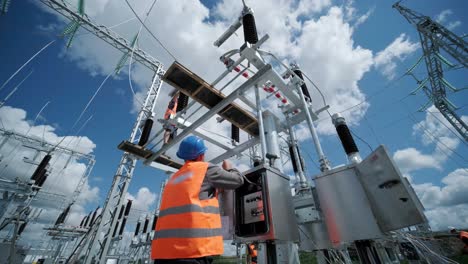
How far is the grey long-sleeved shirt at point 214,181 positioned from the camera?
1.78 metres

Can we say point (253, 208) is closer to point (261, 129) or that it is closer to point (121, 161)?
point (261, 129)

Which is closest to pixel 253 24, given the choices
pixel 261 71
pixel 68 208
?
pixel 261 71

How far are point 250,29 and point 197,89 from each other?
5.66 feet

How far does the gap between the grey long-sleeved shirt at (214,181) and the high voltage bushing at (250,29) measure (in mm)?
2846

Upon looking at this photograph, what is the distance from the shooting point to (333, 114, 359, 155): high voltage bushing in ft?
8.96

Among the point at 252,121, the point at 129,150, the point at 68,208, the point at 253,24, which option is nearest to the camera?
the point at 253,24

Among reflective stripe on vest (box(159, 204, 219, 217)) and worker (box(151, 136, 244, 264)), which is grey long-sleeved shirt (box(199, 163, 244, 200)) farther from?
reflective stripe on vest (box(159, 204, 219, 217))

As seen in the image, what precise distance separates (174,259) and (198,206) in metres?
0.40

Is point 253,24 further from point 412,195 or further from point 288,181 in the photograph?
point 412,195

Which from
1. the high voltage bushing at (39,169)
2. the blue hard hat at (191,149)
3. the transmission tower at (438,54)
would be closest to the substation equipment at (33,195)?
the high voltage bushing at (39,169)

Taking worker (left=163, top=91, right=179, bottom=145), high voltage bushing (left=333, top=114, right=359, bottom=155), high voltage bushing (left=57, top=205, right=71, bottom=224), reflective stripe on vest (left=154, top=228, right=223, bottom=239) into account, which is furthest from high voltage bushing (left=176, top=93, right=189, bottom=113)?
high voltage bushing (left=57, top=205, right=71, bottom=224)

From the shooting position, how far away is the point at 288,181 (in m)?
2.50

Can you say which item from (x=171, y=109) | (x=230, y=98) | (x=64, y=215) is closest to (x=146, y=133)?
(x=171, y=109)

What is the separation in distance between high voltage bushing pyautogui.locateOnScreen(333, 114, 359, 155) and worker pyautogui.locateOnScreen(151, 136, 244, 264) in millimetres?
1790
